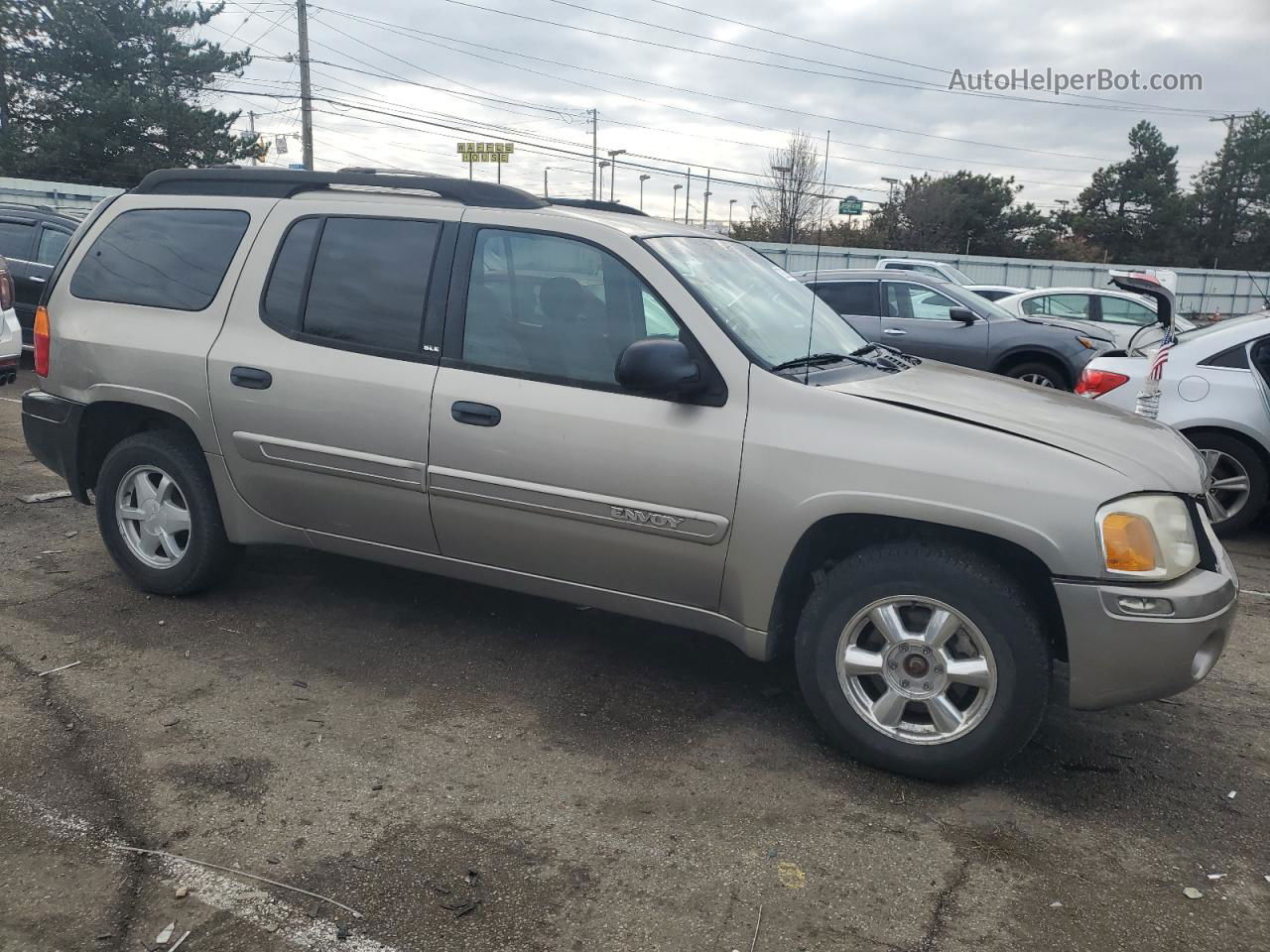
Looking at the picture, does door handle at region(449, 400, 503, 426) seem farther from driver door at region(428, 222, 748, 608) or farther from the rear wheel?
the rear wheel

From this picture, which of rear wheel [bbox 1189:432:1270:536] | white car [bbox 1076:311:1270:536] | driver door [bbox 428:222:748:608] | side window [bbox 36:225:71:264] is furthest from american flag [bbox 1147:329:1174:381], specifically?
side window [bbox 36:225:71:264]

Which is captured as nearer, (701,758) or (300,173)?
(701,758)

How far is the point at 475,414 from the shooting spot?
380 cm

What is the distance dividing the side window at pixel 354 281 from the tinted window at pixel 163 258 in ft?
1.14

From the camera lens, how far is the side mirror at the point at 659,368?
3.35 metres

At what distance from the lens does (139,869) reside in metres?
2.77

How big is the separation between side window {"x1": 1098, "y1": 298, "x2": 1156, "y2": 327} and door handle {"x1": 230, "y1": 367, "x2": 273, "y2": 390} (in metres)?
13.6

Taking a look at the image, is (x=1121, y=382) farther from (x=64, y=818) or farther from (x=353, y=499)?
(x=64, y=818)

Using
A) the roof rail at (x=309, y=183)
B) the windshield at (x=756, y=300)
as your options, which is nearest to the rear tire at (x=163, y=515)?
the roof rail at (x=309, y=183)

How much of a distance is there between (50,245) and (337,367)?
987 centimetres

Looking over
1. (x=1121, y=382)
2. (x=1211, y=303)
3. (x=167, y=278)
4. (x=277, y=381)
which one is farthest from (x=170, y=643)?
(x=1211, y=303)

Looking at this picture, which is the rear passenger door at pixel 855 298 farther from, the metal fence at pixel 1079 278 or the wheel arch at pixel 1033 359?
the metal fence at pixel 1079 278

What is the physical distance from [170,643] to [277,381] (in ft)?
3.95

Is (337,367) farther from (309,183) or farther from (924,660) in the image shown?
(924,660)
